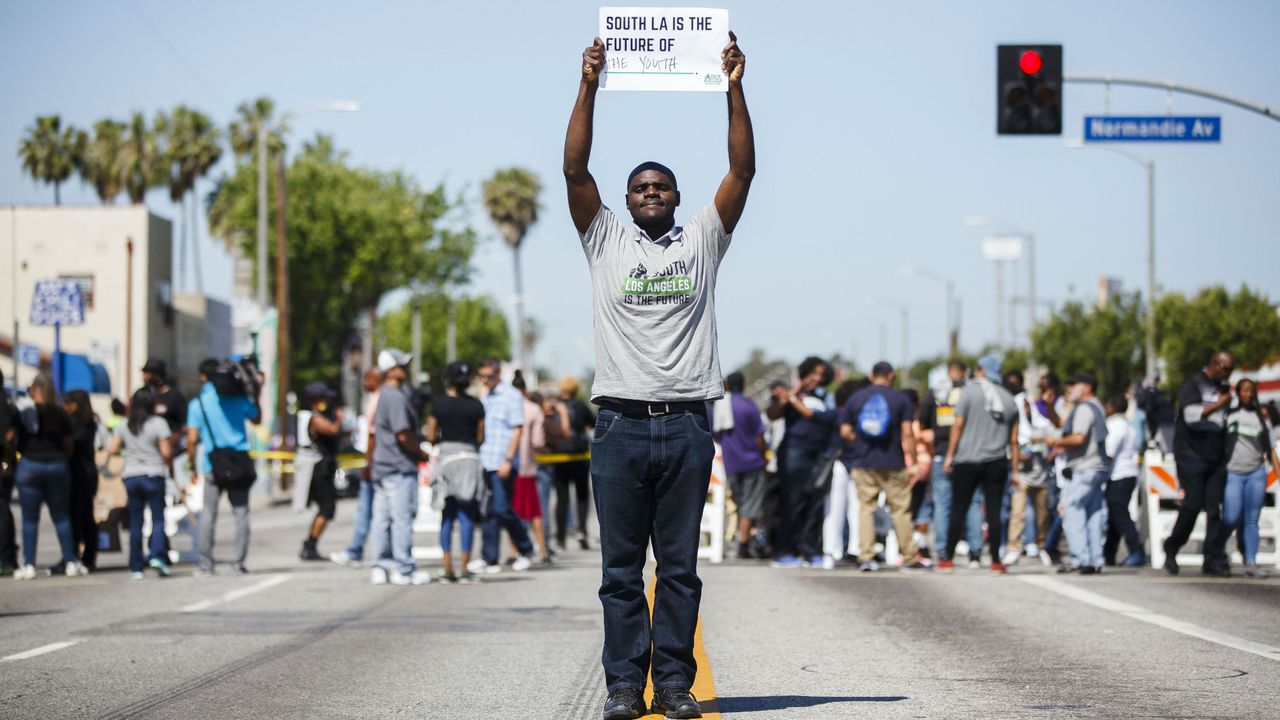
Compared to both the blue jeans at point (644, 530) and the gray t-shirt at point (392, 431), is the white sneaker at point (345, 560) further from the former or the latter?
the blue jeans at point (644, 530)

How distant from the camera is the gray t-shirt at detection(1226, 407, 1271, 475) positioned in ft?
50.0

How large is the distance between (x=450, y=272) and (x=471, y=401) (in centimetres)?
5295

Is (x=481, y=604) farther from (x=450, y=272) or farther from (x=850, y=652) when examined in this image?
(x=450, y=272)

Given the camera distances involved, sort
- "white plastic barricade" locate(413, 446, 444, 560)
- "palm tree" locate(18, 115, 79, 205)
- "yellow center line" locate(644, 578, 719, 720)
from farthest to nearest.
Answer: "palm tree" locate(18, 115, 79, 205) → "white plastic barricade" locate(413, 446, 444, 560) → "yellow center line" locate(644, 578, 719, 720)

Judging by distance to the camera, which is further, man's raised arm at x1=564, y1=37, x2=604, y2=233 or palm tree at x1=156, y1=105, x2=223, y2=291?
palm tree at x1=156, y1=105, x2=223, y2=291

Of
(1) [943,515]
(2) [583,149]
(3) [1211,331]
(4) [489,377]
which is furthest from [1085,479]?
(3) [1211,331]

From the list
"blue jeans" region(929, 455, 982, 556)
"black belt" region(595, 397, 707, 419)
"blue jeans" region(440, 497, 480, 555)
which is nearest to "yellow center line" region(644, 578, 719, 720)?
"black belt" region(595, 397, 707, 419)

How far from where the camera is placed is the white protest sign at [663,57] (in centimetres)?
661

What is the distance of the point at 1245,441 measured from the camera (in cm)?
1527

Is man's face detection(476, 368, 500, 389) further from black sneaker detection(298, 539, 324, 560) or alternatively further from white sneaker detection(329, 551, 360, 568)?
black sneaker detection(298, 539, 324, 560)

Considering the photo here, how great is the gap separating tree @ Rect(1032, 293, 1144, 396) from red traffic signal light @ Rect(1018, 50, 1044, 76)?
35045 millimetres

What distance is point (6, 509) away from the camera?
1548 cm

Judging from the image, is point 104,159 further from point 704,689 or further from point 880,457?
point 704,689

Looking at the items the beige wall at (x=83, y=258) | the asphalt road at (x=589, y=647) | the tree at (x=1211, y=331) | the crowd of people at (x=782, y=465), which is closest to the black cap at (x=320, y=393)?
the crowd of people at (x=782, y=465)
